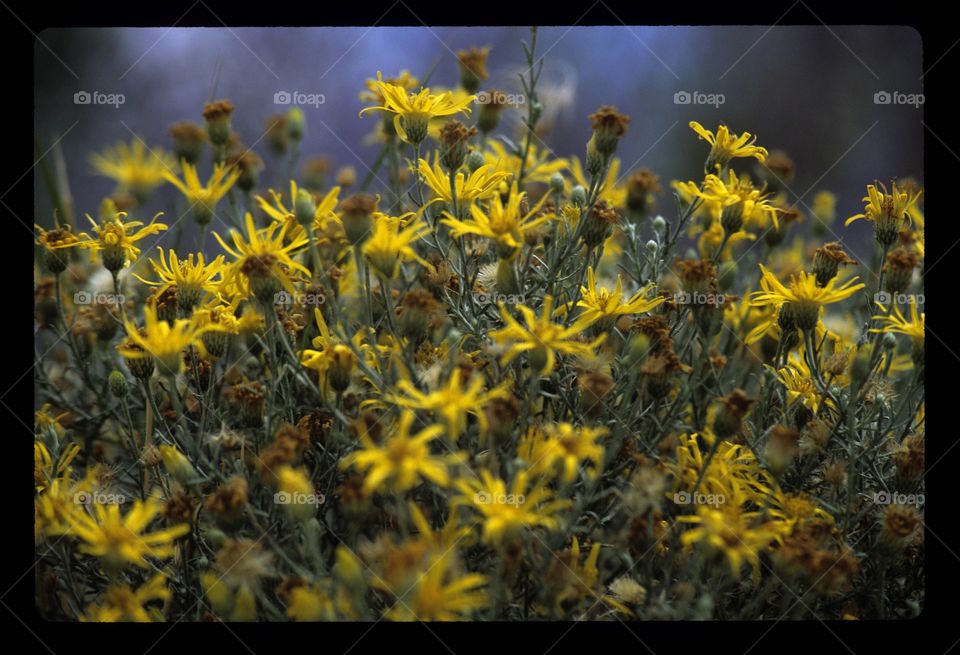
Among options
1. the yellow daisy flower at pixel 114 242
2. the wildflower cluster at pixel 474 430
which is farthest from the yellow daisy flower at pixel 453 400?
the yellow daisy flower at pixel 114 242

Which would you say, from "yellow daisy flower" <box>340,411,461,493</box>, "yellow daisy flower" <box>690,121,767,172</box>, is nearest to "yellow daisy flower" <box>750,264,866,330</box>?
"yellow daisy flower" <box>690,121,767,172</box>

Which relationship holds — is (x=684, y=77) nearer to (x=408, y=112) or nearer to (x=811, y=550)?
(x=408, y=112)

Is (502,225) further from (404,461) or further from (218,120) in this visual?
(218,120)

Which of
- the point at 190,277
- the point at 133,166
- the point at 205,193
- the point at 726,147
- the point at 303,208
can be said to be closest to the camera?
the point at 303,208

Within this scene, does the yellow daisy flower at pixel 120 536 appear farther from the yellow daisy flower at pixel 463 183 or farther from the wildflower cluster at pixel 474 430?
the yellow daisy flower at pixel 463 183

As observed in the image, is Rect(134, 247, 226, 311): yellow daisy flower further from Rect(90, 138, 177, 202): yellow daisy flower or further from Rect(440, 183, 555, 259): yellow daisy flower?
Rect(90, 138, 177, 202): yellow daisy flower

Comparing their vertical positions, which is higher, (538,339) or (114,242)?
(114,242)

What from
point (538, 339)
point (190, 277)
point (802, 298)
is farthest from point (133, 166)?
point (802, 298)

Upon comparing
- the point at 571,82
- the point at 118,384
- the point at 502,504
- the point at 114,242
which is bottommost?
the point at 502,504
